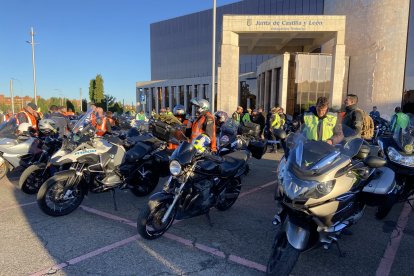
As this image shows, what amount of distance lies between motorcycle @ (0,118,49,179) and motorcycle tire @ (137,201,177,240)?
11.7ft

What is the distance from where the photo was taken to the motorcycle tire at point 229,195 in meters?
4.53

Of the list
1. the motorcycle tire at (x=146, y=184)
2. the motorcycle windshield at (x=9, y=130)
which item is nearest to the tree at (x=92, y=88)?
the motorcycle windshield at (x=9, y=130)

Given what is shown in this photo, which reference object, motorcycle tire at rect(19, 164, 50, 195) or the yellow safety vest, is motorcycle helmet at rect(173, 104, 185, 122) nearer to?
motorcycle tire at rect(19, 164, 50, 195)

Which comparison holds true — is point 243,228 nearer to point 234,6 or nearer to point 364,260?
point 364,260

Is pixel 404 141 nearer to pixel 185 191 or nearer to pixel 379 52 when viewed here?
pixel 185 191

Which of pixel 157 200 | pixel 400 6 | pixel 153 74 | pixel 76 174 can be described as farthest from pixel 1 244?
pixel 153 74

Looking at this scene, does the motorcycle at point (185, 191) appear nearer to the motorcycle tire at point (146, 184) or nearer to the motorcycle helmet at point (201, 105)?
the motorcycle helmet at point (201, 105)

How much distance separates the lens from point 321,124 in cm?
401

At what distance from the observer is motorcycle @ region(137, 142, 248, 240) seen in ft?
11.7

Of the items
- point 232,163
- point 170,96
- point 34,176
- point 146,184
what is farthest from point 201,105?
point 170,96

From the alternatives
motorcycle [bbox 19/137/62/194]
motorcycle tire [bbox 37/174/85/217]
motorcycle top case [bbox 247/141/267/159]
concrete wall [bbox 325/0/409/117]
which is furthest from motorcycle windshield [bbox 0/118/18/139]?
concrete wall [bbox 325/0/409/117]

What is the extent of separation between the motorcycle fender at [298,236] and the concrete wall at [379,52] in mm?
23027

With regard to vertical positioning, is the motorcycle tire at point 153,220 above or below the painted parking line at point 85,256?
above

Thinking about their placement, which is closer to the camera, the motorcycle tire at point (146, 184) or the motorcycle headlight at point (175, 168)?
the motorcycle headlight at point (175, 168)
